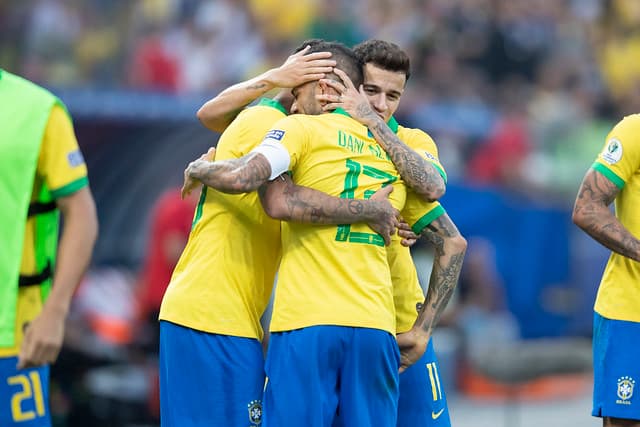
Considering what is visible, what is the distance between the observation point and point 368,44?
5320 millimetres

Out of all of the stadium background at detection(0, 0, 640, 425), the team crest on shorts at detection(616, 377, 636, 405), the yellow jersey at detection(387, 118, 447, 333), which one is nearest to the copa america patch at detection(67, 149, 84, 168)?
the yellow jersey at detection(387, 118, 447, 333)

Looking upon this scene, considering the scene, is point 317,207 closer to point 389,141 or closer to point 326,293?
point 326,293

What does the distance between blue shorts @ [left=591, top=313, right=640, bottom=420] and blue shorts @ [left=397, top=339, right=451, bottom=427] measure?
909mm

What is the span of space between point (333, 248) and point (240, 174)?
1.73ft

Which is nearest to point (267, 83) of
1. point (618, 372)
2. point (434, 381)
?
point (434, 381)

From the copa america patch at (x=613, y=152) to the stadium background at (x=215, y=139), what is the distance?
552cm

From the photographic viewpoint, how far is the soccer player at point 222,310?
5.17m

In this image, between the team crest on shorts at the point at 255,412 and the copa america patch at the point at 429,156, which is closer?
the team crest on shorts at the point at 255,412

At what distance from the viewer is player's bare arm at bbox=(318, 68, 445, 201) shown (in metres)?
5.11

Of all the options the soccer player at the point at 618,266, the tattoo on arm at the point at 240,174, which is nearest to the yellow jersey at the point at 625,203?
the soccer player at the point at 618,266

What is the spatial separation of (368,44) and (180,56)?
29.3 ft

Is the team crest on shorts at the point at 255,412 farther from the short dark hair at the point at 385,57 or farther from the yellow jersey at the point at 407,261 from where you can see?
the short dark hair at the point at 385,57

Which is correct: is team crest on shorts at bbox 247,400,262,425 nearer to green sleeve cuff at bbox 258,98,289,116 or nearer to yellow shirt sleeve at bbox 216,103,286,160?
yellow shirt sleeve at bbox 216,103,286,160

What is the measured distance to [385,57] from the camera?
5211mm
